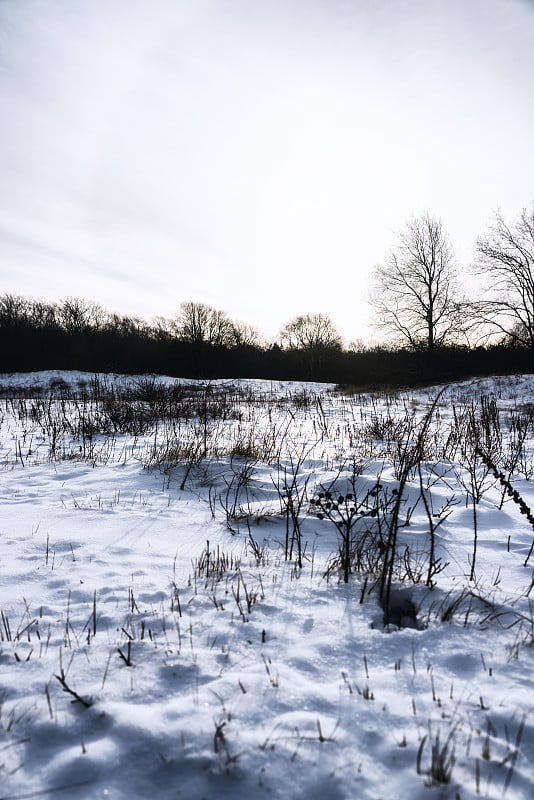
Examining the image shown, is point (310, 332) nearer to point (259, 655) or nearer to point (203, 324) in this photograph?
point (203, 324)

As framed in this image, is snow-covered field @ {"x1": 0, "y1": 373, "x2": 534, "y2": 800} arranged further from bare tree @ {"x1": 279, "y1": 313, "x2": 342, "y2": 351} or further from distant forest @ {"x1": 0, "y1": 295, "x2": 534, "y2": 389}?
bare tree @ {"x1": 279, "y1": 313, "x2": 342, "y2": 351}

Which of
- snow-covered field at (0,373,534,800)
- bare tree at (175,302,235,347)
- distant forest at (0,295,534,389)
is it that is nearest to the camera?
snow-covered field at (0,373,534,800)

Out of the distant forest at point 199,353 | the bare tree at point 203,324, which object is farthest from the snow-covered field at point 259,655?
the bare tree at point 203,324

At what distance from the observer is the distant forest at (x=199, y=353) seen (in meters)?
25.4

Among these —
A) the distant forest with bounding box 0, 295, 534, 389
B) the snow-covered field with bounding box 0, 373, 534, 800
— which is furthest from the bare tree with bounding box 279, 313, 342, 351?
the snow-covered field with bounding box 0, 373, 534, 800

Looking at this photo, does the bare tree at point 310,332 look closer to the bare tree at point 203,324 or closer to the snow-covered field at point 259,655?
the bare tree at point 203,324

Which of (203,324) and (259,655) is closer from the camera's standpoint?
(259,655)

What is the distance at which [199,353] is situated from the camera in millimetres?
38750

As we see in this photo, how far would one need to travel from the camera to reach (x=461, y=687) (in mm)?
1521

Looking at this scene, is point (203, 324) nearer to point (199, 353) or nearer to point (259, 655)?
point (199, 353)

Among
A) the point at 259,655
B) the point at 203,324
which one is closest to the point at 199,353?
the point at 203,324

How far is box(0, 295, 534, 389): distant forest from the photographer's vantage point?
2538 centimetres

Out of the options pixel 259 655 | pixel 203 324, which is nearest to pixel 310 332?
pixel 203 324

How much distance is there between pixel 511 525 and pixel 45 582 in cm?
337
